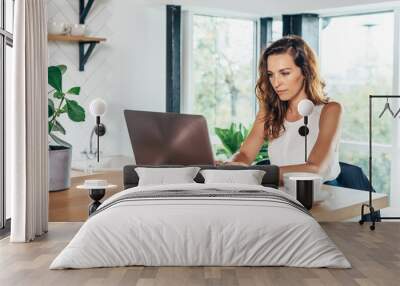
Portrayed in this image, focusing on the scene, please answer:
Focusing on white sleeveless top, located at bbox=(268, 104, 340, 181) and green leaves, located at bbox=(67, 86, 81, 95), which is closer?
green leaves, located at bbox=(67, 86, 81, 95)

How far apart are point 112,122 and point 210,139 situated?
1.07 metres

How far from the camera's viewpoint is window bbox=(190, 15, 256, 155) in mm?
7062

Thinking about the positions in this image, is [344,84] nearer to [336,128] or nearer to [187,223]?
[336,128]

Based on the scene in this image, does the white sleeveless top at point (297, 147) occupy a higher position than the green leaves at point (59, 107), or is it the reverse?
the green leaves at point (59, 107)

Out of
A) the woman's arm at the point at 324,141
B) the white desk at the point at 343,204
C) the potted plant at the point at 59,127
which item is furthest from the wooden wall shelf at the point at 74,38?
the white desk at the point at 343,204

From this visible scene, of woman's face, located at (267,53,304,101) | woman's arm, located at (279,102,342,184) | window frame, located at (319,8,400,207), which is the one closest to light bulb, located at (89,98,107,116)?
woman's face, located at (267,53,304,101)

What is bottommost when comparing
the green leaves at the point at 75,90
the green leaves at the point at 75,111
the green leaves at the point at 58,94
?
the green leaves at the point at 75,111

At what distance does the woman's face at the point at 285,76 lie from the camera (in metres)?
6.84

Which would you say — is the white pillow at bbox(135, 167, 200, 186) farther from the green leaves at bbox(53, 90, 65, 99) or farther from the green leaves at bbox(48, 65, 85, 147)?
the green leaves at bbox(53, 90, 65, 99)

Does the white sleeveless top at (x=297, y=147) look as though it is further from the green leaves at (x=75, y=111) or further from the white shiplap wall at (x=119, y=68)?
the green leaves at (x=75, y=111)

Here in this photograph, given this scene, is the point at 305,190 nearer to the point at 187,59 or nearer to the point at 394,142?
the point at 394,142

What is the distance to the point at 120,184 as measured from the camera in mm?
6582

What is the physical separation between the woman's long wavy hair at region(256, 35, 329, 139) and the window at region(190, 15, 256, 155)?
16 cm

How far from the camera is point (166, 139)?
6.55 m
